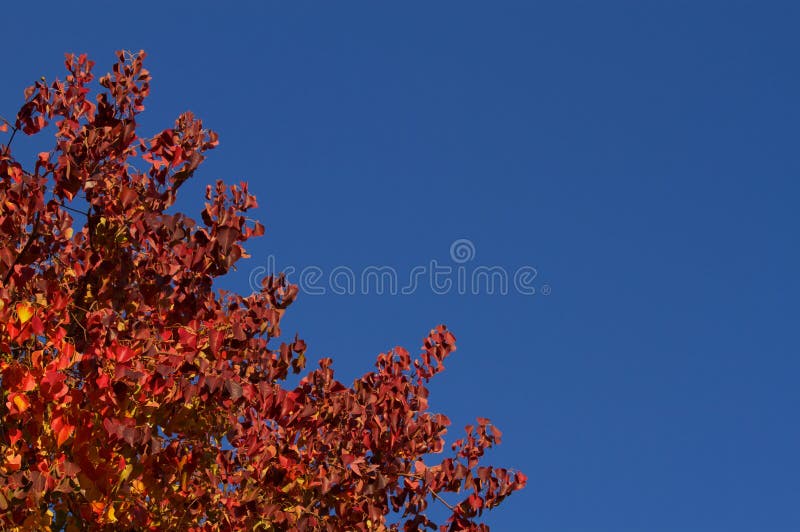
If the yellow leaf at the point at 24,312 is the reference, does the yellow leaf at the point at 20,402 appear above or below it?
below

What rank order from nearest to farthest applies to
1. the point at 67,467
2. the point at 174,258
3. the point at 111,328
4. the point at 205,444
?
the point at 67,467
the point at 111,328
the point at 174,258
the point at 205,444

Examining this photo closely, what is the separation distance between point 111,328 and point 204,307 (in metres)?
1.05

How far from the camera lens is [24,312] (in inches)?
248

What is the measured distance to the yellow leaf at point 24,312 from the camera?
6277 mm

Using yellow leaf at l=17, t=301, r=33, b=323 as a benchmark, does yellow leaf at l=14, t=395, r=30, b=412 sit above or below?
below

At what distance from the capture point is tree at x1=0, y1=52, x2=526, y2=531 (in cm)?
624

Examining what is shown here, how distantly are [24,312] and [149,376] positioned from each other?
934 mm

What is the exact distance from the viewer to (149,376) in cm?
643

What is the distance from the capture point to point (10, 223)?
660 centimetres

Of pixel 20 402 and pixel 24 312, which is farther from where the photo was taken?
pixel 24 312

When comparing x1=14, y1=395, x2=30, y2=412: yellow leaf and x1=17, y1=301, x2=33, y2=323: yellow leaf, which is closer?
x1=14, y1=395, x2=30, y2=412: yellow leaf

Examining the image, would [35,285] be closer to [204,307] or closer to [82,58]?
[204,307]

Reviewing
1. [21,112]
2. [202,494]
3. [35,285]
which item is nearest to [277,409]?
[202,494]

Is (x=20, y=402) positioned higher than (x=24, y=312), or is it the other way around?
(x=24, y=312)
